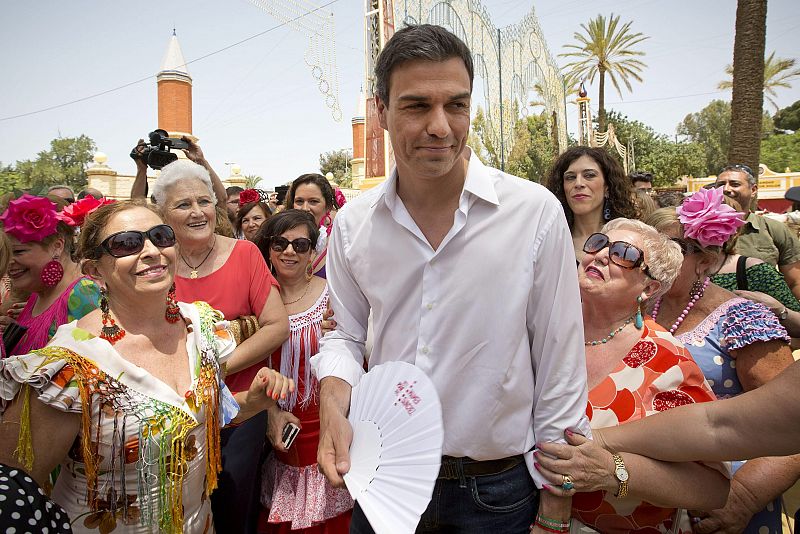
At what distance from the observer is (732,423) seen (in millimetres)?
1471

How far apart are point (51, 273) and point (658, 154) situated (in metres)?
47.2

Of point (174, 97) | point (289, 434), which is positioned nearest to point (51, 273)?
point (289, 434)

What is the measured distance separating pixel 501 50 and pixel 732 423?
2496cm

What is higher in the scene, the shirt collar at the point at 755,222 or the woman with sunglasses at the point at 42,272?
the shirt collar at the point at 755,222

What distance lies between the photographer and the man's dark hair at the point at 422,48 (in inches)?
60.5

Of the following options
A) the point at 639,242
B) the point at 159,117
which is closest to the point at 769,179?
the point at 159,117

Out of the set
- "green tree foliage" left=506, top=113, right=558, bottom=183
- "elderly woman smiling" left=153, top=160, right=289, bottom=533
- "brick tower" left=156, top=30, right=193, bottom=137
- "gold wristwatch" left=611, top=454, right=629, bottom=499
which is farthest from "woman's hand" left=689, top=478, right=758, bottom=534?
"green tree foliage" left=506, top=113, right=558, bottom=183

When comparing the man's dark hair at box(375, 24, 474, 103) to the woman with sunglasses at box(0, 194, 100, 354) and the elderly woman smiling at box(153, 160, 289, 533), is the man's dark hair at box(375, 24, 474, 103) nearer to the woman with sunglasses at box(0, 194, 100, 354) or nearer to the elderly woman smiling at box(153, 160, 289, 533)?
the elderly woman smiling at box(153, 160, 289, 533)

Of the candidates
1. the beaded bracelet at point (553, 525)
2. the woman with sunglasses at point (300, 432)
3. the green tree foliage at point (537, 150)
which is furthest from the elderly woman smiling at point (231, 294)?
the green tree foliage at point (537, 150)

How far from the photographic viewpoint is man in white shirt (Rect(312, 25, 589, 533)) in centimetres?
154

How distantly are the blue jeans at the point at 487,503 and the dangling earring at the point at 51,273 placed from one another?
2490mm

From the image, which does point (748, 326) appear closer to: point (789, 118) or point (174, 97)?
point (174, 97)

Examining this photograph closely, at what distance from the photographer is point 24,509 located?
A: 121 centimetres

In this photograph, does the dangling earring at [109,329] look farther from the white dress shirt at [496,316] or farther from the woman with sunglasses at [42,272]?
the white dress shirt at [496,316]
